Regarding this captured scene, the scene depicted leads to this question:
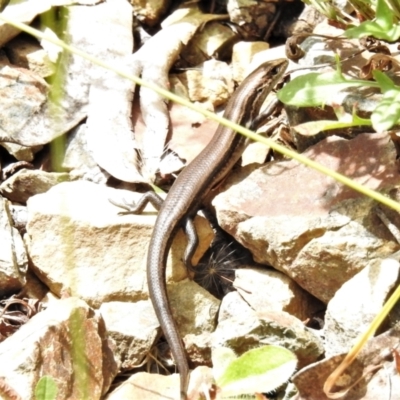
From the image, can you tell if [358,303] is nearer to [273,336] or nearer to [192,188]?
[273,336]

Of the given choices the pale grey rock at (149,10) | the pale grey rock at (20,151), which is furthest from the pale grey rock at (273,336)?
the pale grey rock at (149,10)

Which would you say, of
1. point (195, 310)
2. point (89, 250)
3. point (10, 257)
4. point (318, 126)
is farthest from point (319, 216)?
point (10, 257)

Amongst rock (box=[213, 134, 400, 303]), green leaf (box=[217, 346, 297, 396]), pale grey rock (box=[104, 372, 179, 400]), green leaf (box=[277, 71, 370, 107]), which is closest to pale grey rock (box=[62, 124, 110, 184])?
rock (box=[213, 134, 400, 303])

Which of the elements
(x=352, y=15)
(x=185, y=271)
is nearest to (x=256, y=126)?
(x=352, y=15)

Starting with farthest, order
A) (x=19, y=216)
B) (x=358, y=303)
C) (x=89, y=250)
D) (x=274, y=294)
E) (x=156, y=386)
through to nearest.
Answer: (x=19, y=216) → (x=89, y=250) → (x=274, y=294) → (x=156, y=386) → (x=358, y=303)

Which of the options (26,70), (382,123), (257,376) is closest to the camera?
(257,376)

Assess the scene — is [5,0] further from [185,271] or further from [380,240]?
[380,240]
